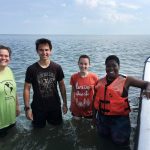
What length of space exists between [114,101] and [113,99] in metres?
0.03

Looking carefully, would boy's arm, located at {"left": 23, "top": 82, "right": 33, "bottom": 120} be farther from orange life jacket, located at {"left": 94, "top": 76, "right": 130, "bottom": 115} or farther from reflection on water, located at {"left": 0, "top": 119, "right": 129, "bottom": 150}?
orange life jacket, located at {"left": 94, "top": 76, "right": 130, "bottom": 115}

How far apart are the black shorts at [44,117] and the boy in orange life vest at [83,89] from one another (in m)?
0.41

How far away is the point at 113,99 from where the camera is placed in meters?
4.89

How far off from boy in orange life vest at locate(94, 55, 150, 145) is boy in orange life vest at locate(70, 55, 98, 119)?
68cm

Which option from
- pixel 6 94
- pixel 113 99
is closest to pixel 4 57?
pixel 6 94

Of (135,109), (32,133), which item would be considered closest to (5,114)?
(32,133)

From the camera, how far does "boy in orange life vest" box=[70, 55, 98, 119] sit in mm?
5762

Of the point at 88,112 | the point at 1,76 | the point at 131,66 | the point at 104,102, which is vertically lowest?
the point at 131,66

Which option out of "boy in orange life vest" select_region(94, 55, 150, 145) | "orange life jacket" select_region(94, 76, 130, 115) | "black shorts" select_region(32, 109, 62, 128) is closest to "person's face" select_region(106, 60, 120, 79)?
"boy in orange life vest" select_region(94, 55, 150, 145)

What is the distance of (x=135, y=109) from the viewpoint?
8172 millimetres

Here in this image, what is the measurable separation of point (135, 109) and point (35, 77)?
12.3ft

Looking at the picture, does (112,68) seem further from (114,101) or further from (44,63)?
(44,63)

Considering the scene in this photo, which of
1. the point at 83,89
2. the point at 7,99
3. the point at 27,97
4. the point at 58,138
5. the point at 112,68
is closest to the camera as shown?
the point at 112,68

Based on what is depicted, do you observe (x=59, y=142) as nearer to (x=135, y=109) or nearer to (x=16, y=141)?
(x=16, y=141)
